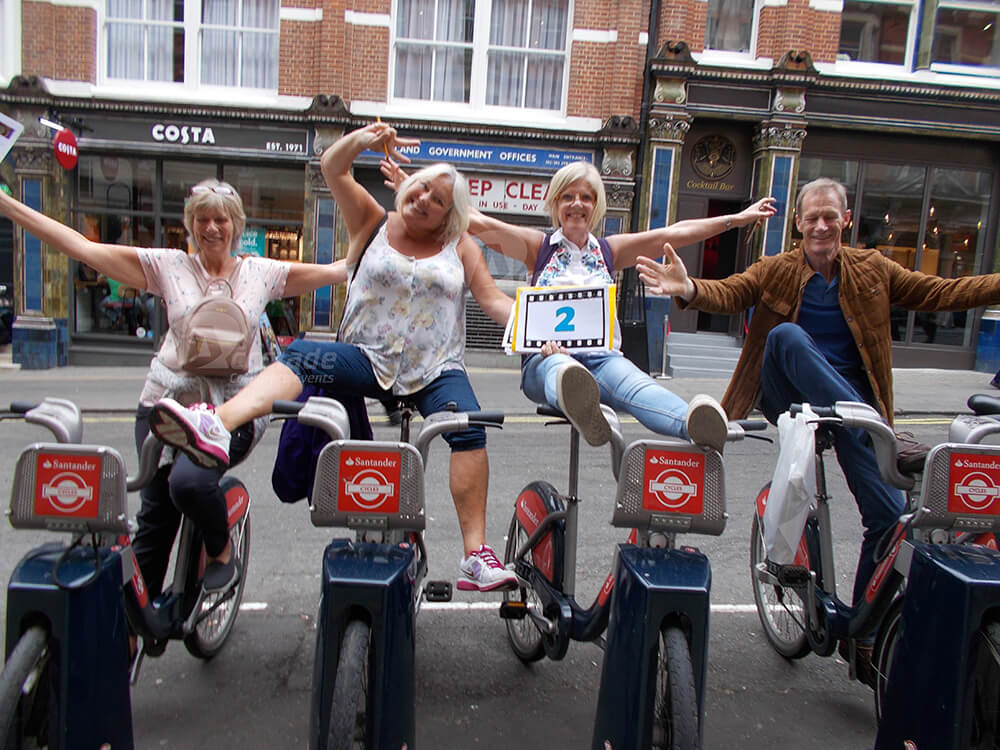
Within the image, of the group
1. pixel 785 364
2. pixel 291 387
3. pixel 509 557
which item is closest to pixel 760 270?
pixel 785 364

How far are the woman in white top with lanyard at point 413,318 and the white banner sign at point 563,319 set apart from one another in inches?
9.3

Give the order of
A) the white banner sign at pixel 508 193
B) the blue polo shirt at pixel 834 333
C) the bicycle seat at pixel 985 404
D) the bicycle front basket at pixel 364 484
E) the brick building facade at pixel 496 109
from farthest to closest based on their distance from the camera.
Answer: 1. the white banner sign at pixel 508 193
2. the brick building facade at pixel 496 109
3. the blue polo shirt at pixel 834 333
4. the bicycle seat at pixel 985 404
5. the bicycle front basket at pixel 364 484

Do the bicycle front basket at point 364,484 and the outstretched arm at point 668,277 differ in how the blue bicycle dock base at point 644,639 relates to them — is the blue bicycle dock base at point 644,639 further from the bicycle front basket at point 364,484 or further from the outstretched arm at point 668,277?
the outstretched arm at point 668,277

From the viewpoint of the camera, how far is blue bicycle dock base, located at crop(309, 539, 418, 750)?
2.01 meters

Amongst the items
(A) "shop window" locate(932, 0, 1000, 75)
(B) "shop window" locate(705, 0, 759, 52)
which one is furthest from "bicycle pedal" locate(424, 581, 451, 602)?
(A) "shop window" locate(932, 0, 1000, 75)

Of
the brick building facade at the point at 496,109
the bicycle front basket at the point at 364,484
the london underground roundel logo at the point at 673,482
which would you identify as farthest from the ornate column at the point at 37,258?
the london underground roundel logo at the point at 673,482

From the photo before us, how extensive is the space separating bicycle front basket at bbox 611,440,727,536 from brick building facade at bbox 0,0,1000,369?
11.6 meters

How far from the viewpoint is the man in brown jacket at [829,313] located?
2943 millimetres

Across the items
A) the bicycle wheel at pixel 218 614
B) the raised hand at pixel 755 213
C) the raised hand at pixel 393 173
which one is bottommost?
the bicycle wheel at pixel 218 614

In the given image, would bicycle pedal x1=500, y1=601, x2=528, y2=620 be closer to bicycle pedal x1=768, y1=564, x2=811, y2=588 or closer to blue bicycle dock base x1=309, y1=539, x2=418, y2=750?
blue bicycle dock base x1=309, y1=539, x2=418, y2=750

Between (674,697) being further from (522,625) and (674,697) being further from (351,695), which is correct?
(522,625)

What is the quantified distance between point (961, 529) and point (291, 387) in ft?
7.60

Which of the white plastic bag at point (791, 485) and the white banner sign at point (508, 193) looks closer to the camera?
the white plastic bag at point (791, 485)

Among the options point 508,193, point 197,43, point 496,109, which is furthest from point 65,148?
point 508,193
